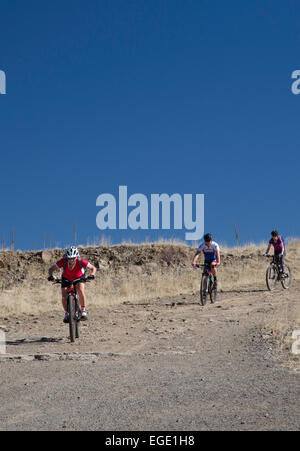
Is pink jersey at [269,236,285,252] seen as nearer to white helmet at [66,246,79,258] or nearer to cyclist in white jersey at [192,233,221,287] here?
cyclist in white jersey at [192,233,221,287]

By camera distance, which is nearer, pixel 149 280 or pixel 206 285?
pixel 206 285

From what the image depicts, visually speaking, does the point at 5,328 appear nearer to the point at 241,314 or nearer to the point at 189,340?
the point at 189,340

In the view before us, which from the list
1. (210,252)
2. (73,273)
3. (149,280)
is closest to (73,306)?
(73,273)

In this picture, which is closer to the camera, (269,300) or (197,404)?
(197,404)

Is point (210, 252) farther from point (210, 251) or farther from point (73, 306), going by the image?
point (73, 306)

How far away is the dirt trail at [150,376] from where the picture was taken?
20.4 ft

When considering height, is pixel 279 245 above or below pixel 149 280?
above

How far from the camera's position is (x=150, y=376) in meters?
8.70

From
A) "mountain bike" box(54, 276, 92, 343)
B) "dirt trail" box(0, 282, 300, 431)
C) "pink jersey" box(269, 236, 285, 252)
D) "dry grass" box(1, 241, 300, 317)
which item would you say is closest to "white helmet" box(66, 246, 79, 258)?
"mountain bike" box(54, 276, 92, 343)

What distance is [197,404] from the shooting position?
6.81 metres

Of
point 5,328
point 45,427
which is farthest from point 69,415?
point 5,328

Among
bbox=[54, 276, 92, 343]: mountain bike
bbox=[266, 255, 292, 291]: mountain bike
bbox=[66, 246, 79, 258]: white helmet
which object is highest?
bbox=[66, 246, 79, 258]: white helmet

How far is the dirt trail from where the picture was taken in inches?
245
